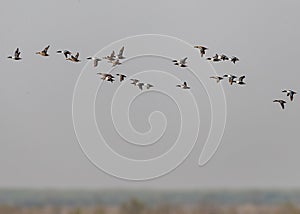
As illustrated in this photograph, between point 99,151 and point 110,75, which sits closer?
point 110,75

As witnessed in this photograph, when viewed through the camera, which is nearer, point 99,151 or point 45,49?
point 45,49

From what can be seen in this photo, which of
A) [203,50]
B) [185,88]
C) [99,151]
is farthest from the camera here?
[99,151]

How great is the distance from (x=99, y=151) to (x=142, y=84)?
3.10m

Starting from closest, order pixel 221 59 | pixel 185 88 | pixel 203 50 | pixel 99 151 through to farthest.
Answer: pixel 221 59 < pixel 203 50 < pixel 185 88 < pixel 99 151

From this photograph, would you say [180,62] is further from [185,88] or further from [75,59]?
[75,59]

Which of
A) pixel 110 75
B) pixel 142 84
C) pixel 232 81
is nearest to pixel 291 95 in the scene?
pixel 232 81

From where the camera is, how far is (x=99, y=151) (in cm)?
1543

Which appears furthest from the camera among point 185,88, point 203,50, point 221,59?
point 185,88

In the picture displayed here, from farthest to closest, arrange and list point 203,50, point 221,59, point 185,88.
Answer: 1. point 185,88
2. point 203,50
3. point 221,59

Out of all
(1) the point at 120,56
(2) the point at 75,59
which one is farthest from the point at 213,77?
(2) the point at 75,59

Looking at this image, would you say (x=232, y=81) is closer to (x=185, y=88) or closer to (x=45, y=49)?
(x=185, y=88)

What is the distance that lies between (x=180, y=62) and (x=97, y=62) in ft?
7.17

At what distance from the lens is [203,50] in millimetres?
12984

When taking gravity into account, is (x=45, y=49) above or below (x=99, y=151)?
above
